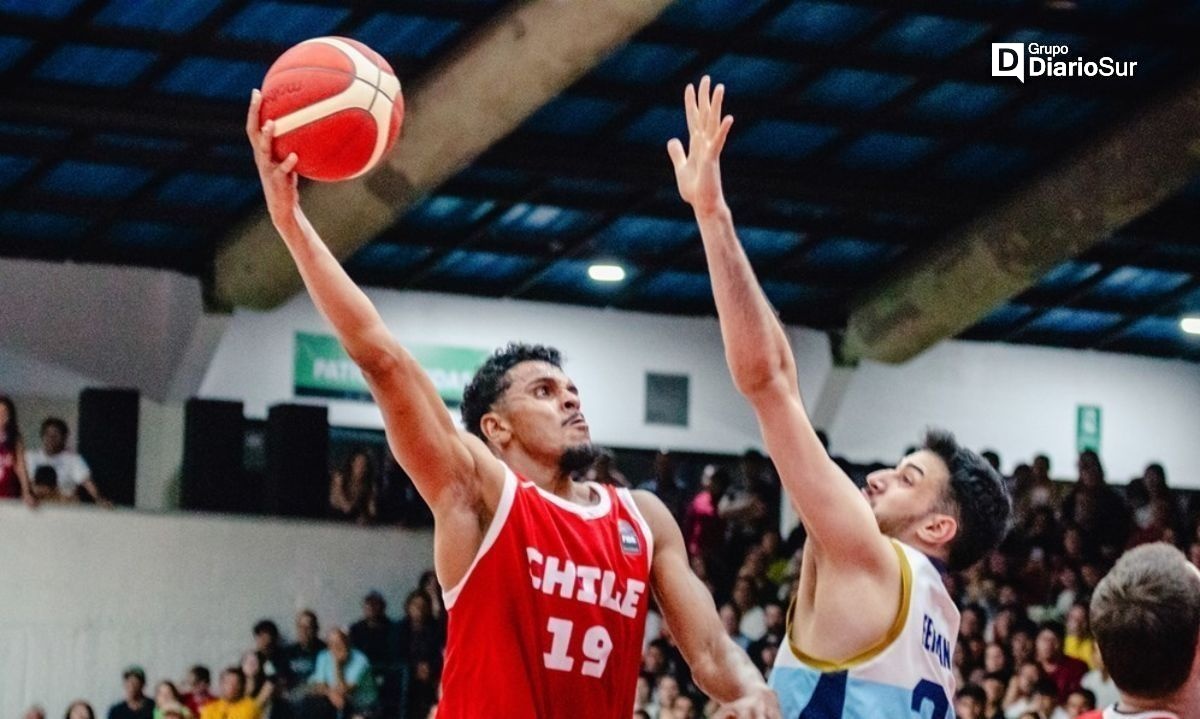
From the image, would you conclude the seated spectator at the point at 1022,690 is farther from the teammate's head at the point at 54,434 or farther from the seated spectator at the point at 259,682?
the teammate's head at the point at 54,434

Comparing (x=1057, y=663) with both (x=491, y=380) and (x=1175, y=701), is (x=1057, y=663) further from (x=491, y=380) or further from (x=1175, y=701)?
(x=1175, y=701)

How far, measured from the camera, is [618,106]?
17281mm

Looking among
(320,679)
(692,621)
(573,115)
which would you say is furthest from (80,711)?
(692,621)

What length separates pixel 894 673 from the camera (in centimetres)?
497

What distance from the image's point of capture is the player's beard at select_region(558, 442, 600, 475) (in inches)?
223

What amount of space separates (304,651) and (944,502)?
12302mm

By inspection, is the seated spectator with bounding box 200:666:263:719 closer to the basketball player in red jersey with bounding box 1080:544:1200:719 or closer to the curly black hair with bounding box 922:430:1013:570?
the curly black hair with bounding box 922:430:1013:570

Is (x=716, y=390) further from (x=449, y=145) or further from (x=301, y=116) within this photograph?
(x=301, y=116)

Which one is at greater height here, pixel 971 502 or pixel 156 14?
pixel 156 14

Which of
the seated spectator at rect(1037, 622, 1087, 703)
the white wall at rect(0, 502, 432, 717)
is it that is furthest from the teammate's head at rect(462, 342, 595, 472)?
the white wall at rect(0, 502, 432, 717)

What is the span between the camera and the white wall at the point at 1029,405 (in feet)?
73.5

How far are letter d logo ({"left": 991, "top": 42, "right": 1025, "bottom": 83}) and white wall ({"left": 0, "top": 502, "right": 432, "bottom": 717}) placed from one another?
685 centimetres

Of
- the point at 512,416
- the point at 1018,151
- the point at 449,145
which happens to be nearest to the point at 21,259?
the point at 449,145

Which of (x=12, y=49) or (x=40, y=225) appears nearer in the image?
(x=12, y=49)
